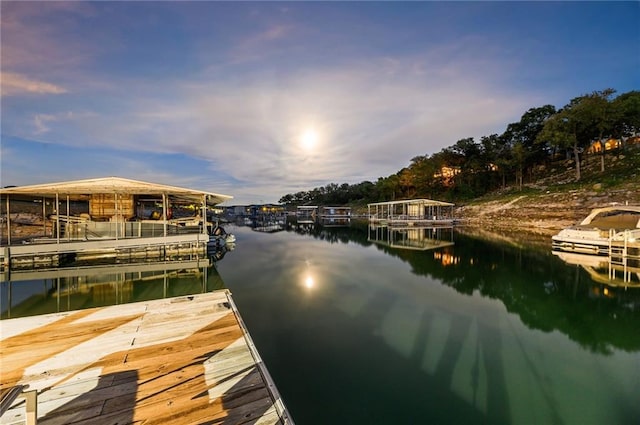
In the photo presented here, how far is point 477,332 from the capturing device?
5195 millimetres

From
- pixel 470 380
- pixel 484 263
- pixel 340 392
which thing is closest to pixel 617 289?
pixel 484 263

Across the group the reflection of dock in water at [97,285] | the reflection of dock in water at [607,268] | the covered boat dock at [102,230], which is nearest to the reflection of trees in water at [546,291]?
the reflection of dock in water at [607,268]

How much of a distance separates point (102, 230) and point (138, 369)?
11.9 m

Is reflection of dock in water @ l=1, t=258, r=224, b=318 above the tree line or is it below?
below

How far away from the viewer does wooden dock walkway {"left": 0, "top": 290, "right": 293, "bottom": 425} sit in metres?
2.21

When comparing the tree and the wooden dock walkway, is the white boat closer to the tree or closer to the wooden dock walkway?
the wooden dock walkway

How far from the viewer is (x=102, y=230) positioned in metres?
11.8

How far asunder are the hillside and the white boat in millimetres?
6611

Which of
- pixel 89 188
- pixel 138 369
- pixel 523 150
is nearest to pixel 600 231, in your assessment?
pixel 138 369

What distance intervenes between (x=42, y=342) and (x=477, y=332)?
681 centimetres

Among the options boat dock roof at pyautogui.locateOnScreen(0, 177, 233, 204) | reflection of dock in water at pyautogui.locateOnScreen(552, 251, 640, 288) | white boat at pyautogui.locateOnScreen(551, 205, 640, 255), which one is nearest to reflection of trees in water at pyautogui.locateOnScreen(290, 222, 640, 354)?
reflection of dock in water at pyautogui.locateOnScreen(552, 251, 640, 288)

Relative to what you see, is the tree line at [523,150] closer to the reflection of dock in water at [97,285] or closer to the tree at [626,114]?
the tree at [626,114]

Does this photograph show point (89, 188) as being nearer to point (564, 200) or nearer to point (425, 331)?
point (425, 331)

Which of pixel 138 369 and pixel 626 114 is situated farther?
pixel 626 114
